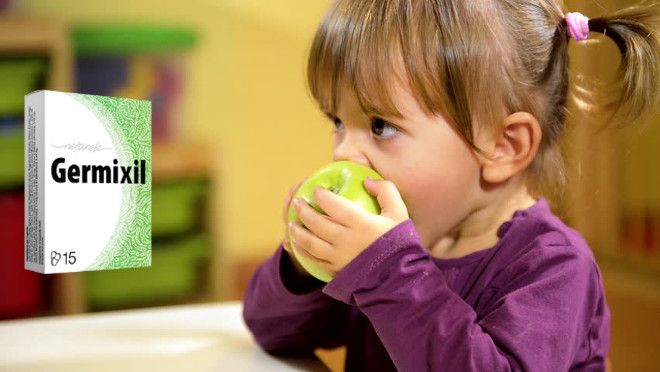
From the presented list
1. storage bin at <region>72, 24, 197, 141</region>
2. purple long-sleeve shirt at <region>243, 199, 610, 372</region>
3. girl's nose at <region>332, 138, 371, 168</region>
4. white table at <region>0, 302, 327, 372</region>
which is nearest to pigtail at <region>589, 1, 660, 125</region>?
purple long-sleeve shirt at <region>243, 199, 610, 372</region>

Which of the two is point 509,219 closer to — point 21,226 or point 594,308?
point 594,308

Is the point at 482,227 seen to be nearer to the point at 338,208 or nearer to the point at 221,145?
the point at 338,208

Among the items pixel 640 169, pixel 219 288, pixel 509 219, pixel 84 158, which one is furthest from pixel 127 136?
pixel 640 169

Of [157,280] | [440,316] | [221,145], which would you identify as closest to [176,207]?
[157,280]

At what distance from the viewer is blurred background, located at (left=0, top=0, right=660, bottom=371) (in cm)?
71

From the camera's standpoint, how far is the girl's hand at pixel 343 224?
0.56 m

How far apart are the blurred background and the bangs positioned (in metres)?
0.19

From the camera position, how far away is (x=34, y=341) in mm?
676

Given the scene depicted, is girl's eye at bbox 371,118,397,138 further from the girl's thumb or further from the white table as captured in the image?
the white table

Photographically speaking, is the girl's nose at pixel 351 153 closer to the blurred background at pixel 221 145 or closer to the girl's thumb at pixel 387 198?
the girl's thumb at pixel 387 198

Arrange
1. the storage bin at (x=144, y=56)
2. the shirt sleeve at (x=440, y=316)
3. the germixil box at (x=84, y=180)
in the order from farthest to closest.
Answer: the storage bin at (x=144, y=56), the shirt sleeve at (x=440, y=316), the germixil box at (x=84, y=180)

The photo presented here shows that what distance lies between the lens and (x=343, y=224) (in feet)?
1.86

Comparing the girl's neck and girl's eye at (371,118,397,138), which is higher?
girl's eye at (371,118,397,138)

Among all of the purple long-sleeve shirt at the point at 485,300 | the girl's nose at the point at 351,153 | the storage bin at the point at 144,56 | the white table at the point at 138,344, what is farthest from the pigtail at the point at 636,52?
the storage bin at the point at 144,56
